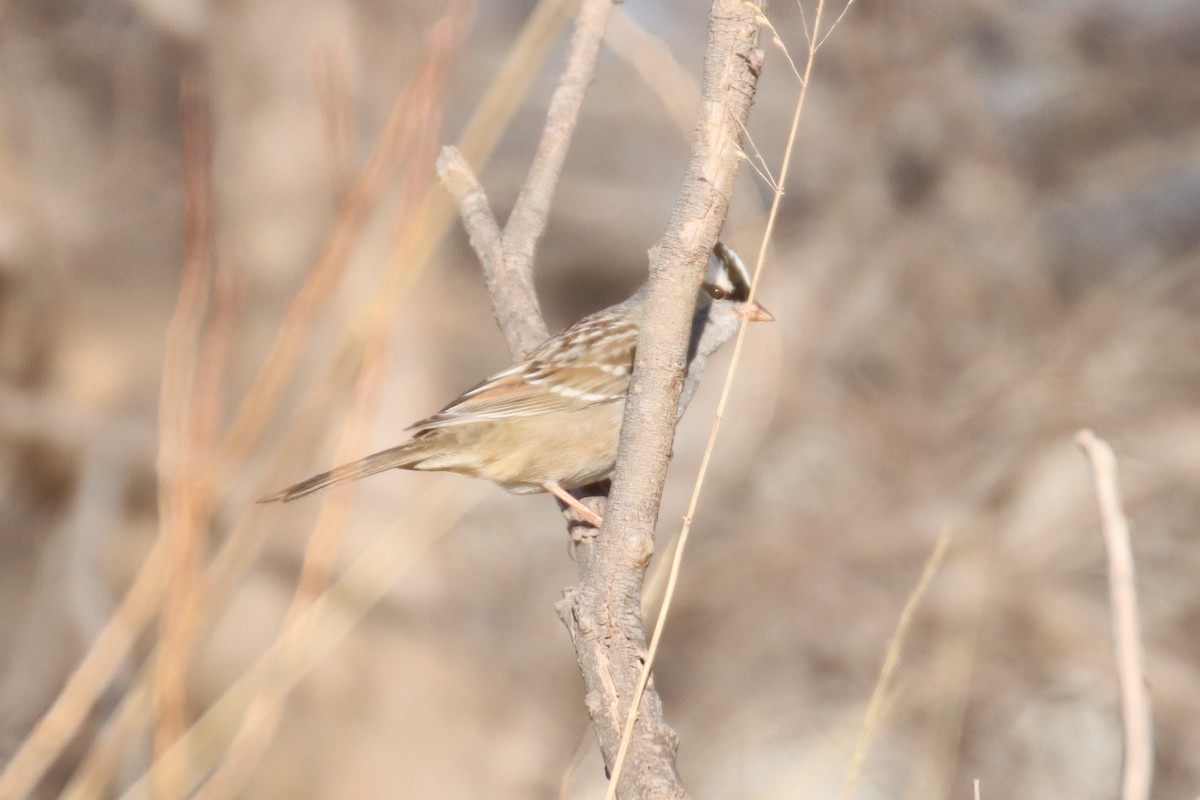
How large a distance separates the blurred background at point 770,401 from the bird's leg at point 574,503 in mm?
2147

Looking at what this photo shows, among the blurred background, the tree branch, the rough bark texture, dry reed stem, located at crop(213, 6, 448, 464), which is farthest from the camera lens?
the blurred background

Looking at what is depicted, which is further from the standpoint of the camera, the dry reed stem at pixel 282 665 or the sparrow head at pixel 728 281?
the sparrow head at pixel 728 281

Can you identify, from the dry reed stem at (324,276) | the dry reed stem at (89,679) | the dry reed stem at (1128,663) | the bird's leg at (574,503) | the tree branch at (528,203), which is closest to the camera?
the dry reed stem at (1128,663)

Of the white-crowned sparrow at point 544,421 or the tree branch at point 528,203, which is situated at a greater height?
the tree branch at point 528,203

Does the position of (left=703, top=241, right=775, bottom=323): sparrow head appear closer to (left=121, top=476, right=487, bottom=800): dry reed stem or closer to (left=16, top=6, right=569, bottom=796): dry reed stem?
(left=121, top=476, right=487, bottom=800): dry reed stem

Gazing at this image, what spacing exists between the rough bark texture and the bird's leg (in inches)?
43.4

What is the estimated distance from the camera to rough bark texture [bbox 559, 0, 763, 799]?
1.55 m

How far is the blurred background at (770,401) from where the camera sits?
5.46m

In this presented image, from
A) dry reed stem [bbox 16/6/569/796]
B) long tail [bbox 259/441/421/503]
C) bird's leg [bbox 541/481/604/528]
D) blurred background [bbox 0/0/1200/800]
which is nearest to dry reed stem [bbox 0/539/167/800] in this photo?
dry reed stem [bbox 16/6/569/796]

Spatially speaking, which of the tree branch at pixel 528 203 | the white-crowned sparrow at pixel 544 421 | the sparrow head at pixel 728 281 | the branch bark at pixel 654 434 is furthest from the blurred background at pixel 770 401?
the branch bark at pixel 654 434

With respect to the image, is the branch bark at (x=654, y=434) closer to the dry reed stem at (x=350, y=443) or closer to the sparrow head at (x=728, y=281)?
the dry reed stem at (x=350, y=443)

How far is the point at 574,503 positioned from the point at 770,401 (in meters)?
3.22

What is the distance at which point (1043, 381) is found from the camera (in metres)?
Answer: 5.89

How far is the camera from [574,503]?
2.94 metres
